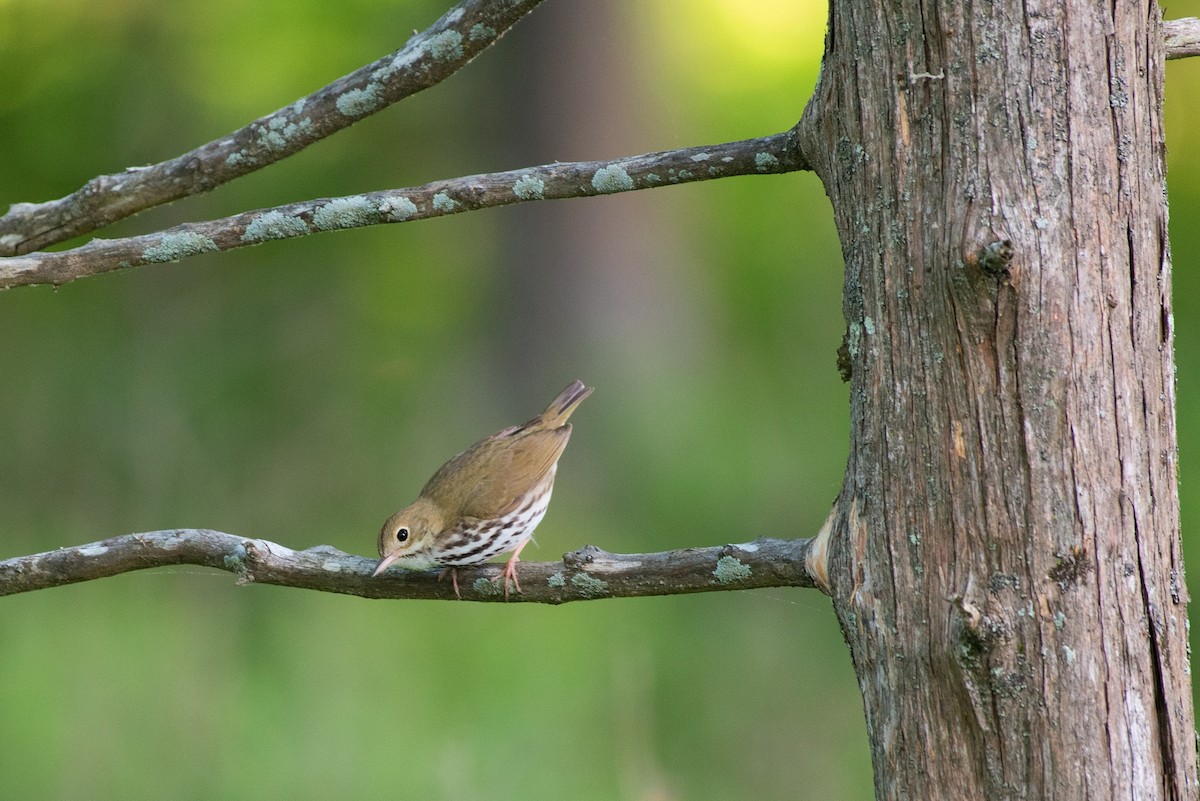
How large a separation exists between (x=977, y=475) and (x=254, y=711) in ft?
14.3

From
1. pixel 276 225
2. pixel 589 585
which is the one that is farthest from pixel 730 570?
pixel 276 225

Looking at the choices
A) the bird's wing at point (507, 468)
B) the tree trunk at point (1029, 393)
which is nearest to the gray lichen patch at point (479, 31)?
the tree trunk at point (1029, 393)

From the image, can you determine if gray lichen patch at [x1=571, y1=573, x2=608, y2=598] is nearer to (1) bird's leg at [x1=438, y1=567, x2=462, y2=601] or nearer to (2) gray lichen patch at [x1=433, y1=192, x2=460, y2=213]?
(1) bird's leg at [x1=438, y1=567, x2=462, y2=601]

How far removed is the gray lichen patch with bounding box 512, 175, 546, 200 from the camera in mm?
2207

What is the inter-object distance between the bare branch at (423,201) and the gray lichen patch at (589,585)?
72 cm

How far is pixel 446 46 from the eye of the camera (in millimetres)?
2400

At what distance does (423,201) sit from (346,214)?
0.16 m

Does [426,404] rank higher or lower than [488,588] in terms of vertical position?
higher

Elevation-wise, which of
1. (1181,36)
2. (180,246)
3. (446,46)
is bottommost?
(180,246)

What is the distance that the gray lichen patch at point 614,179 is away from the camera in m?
2.16

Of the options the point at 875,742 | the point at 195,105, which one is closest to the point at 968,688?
the point at 875,742

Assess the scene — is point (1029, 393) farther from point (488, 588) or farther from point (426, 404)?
point (426, 404)

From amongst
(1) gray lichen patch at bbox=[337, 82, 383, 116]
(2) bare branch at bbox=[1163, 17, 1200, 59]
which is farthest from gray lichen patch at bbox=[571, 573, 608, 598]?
(2) bare branch at bbox=[1163, 17, 1200, 59]

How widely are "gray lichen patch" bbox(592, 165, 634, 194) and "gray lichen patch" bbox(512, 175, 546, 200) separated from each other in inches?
4.3
